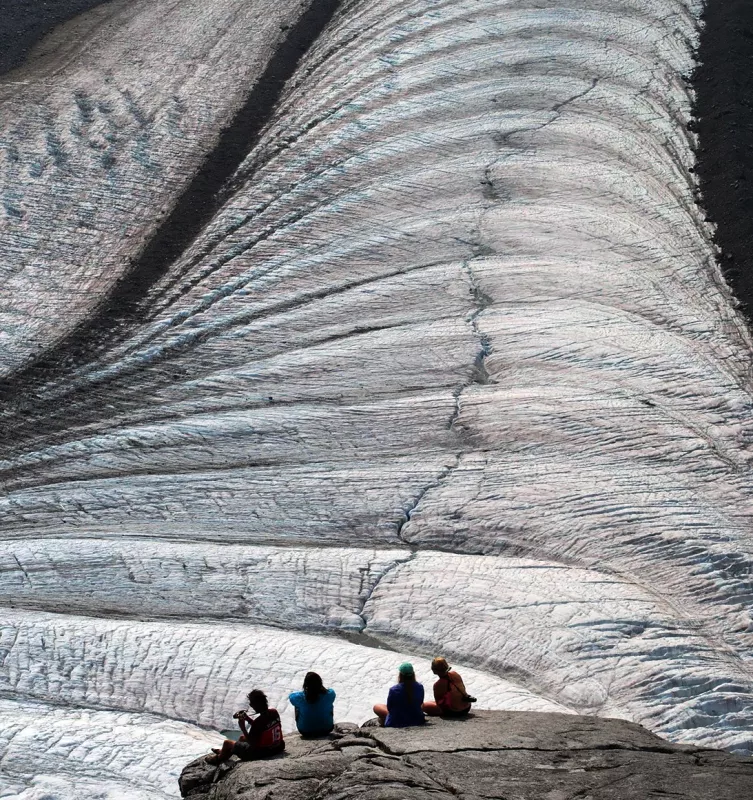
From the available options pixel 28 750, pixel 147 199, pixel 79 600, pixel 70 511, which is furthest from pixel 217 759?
pixel 147 199

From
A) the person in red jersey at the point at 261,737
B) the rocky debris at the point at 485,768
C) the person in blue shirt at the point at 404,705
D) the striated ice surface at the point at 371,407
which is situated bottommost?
the rocky debris at the point at 485,768

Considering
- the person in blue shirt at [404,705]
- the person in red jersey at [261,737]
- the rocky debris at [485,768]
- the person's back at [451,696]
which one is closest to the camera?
the rocky debris at [485,768]

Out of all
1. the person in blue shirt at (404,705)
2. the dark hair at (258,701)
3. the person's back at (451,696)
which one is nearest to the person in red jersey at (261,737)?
the dark hair at (258,701)

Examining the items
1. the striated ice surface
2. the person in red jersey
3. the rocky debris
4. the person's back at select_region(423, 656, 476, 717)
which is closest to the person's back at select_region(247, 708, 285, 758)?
the person in red jersey

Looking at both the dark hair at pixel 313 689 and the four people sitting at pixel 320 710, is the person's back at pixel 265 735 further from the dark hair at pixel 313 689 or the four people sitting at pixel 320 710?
the dark hair at pixel 313 689

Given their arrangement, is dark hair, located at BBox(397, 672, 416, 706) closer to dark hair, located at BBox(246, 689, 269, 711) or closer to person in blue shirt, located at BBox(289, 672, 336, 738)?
person in blue shirt, located at BBox(289, 672, 336, 738)
